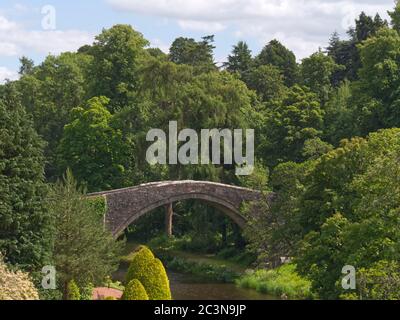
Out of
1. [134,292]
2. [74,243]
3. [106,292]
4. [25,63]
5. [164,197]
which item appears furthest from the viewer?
[25,63]

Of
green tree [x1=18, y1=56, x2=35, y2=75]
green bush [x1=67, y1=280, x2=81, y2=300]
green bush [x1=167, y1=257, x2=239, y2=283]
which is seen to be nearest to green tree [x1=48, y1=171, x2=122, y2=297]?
green bush [x1=67, y1=280, x2=81, y2=300]

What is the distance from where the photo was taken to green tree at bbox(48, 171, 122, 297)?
29.1 metres

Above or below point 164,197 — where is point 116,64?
above

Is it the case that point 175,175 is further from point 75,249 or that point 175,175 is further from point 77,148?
point 75,249

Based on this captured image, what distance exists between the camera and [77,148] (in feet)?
163

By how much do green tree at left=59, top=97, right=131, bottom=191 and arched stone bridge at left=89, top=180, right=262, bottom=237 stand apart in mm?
6609

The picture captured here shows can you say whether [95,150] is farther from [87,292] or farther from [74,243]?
[74,243]

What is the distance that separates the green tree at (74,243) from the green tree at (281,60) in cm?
4435

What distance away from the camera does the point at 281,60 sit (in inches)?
2921

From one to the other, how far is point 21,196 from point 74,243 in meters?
3.08

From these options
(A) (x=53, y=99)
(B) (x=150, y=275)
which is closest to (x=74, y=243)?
(B) (x=150, y=275)

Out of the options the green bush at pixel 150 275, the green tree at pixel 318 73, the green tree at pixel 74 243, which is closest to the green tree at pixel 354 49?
the green tree at pixel 318 73

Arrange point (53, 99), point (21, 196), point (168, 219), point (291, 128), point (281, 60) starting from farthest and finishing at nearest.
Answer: point (281, 60) < point (53, 99) < point (168, 219) < point (291, 128) < point (21, 196)

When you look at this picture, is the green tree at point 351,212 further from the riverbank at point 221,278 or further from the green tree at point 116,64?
the green tree at point 116,64
